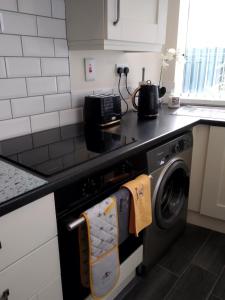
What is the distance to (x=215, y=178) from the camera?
72.2 inches

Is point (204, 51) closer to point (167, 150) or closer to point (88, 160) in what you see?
point (167, 150)

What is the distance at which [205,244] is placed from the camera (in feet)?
6.11

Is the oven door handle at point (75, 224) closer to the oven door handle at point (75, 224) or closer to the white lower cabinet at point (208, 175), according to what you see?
the oven door handle at point (75, 224)

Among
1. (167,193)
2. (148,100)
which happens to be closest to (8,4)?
(148,100)

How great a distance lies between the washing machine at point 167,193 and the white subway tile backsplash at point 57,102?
2.04ft

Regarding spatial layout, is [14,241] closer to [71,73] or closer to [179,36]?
[71,73]

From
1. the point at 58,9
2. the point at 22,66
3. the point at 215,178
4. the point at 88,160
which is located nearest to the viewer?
the point at 88,160

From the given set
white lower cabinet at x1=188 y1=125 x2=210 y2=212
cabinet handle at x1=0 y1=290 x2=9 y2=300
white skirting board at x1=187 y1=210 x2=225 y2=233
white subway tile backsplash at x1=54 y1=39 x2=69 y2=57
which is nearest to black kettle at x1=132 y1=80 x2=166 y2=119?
white lower cabinet at x1=188 y1=125 x2=210 y2=212

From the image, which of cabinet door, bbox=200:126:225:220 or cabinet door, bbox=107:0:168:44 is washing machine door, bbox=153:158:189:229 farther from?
cabinet door, bbox=107:0:168:44

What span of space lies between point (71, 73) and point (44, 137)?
0.45 metres

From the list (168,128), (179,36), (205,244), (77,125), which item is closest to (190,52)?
(179,36)

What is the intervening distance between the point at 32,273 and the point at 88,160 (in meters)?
0.43

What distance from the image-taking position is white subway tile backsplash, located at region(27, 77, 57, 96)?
1381 millimetres

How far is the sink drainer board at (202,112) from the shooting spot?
73.7 inches
